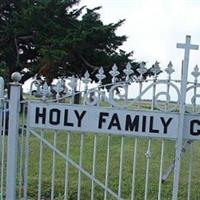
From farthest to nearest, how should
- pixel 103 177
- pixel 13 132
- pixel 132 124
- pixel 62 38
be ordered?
pixel 62 38 < pixel 103 177 < pixel 13 132 < pixel 132 124

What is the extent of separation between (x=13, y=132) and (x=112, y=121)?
91 centimetres

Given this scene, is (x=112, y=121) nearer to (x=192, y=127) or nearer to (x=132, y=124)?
(x=132, y=124)

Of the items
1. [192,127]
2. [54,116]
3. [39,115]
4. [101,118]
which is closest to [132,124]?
[101,118]

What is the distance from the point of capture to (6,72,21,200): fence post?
4461 mm

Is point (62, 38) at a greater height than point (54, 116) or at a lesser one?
greater

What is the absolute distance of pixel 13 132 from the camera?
4504mm

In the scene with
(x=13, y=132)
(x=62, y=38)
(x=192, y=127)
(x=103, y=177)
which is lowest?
(x=103, y=177)

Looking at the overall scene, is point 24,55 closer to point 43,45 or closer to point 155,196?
point 43,45

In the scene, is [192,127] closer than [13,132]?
Yes

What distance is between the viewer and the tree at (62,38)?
1902 cm

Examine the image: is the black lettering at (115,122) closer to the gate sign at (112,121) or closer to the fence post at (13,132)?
the gate sign at (112,121)

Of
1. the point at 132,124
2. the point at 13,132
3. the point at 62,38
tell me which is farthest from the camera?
the point at 62,38

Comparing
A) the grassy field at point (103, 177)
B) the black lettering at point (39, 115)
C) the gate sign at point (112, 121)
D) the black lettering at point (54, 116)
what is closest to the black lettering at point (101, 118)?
the gate sign at point (112, 121)

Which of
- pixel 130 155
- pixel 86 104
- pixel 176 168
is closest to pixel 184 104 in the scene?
pixel 176 168
